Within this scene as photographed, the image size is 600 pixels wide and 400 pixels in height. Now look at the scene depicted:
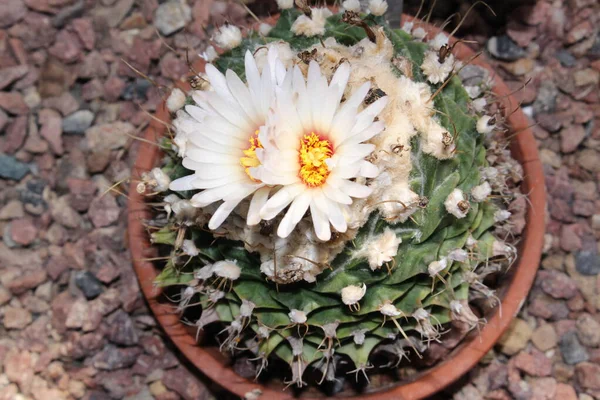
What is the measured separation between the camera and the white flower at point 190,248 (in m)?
1.68

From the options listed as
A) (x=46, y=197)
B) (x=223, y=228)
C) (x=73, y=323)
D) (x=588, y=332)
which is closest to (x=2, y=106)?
(x=46, y=197)

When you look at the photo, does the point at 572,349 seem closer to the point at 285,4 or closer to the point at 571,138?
the point at 571,138

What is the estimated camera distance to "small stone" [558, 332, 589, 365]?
7.72 feet

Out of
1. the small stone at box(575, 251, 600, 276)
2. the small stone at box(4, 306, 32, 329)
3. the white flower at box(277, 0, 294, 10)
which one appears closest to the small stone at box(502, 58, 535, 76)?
the small stone at box(575, 251, 600, 276)

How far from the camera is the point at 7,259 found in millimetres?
2566

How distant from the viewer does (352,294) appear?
1493mm

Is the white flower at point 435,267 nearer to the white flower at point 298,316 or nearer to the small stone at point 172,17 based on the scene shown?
the white flower at point 298,316

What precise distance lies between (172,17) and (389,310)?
5.75 feet

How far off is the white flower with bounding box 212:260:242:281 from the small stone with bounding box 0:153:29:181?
142 cm

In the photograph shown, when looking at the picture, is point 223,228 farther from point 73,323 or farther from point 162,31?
point 162,31

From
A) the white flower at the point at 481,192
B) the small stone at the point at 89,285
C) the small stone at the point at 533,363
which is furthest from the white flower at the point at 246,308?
the small stone at the point at 533,363

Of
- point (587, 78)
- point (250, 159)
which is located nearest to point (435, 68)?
point (250, 159)

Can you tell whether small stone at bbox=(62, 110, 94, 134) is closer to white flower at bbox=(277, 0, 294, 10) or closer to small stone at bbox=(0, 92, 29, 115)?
small stone at bbox=(0, 92, 29, 115)

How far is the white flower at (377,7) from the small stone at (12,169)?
1652 mm
